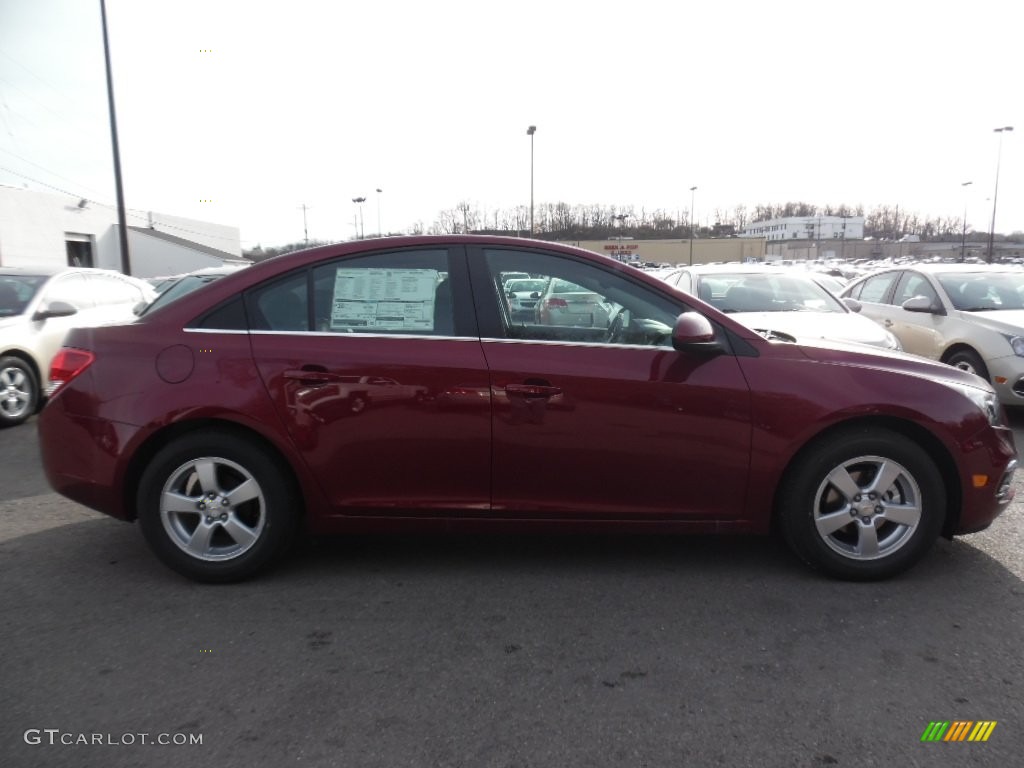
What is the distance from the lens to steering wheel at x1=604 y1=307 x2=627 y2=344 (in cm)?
360

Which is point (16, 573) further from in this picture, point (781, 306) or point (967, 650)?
point (781, 306)

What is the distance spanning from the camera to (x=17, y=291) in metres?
7.95

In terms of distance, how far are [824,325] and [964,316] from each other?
6.94ft

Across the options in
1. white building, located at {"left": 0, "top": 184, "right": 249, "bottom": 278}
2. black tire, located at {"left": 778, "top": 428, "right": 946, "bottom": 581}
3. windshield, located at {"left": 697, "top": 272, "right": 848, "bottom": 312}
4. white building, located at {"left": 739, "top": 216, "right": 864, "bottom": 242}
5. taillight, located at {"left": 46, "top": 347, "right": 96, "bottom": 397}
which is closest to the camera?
black tire, located at {"left": 778, "top": 428, "right": 946, "bottom": 581}

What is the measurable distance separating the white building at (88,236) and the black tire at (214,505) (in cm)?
2721

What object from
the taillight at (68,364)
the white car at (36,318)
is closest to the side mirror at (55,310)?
the white car at (36,318)

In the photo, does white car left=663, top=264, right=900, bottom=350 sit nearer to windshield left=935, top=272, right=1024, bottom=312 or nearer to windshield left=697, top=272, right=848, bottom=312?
windshield left=697, top=272, right=848, bottom=312

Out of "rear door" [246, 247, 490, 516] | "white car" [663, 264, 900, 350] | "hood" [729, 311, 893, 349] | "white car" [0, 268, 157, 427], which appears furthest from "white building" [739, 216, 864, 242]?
"rear door" [246, 247, 490, 516]

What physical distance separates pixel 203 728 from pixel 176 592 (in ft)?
3.98

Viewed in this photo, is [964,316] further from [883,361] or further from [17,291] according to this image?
[17,291]

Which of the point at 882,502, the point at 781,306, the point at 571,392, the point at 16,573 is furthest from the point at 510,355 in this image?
the point at 781,306

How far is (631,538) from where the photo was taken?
4.25 m
